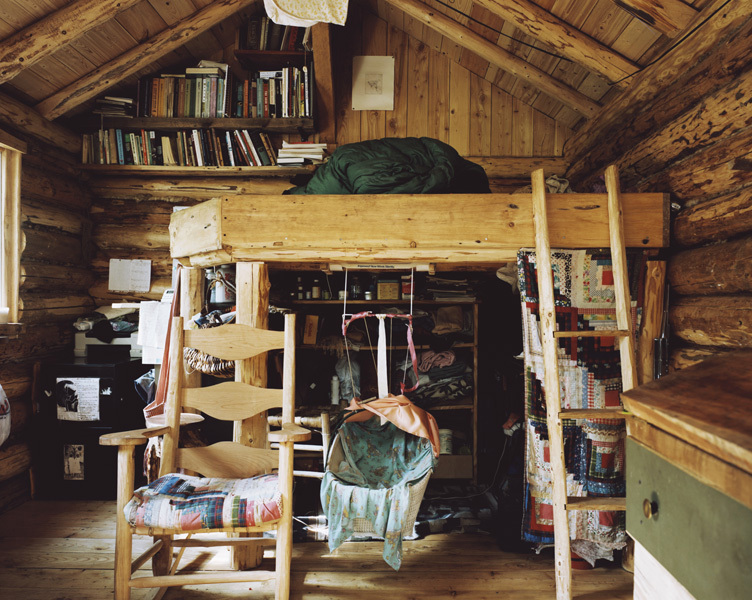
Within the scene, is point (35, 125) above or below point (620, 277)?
above

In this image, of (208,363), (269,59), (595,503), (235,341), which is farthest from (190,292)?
(595,503)

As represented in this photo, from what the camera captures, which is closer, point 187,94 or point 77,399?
point 77,399

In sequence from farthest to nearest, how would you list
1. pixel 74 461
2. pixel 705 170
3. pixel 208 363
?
pixel 74 461 → pixel 208 363 → pixel 705 170

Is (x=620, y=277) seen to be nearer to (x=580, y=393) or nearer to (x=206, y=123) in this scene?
(x=580, y=393)

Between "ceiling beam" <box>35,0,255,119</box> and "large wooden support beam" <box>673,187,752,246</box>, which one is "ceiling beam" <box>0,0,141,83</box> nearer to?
"ceiling beam" <box>35,0,255,119</box>

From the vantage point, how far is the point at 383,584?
6.87 feet

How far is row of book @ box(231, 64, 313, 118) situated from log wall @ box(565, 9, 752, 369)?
89.5 inches

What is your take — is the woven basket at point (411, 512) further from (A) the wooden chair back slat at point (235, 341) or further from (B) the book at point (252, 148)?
(B) the book at point (252, 148)

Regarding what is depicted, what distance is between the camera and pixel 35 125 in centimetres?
300

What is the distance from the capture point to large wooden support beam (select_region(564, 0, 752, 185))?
1.77 meters

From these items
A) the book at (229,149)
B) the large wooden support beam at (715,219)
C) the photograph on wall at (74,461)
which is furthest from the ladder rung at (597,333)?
the photograph on wall at (74,461)

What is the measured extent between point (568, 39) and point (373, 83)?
1722 mm

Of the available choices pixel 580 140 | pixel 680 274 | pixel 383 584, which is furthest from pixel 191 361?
pixel 580 140

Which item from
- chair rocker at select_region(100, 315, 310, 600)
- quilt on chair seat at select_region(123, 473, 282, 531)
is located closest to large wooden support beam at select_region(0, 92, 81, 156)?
chair rocker at select_region(100, 315, 310, 600)
